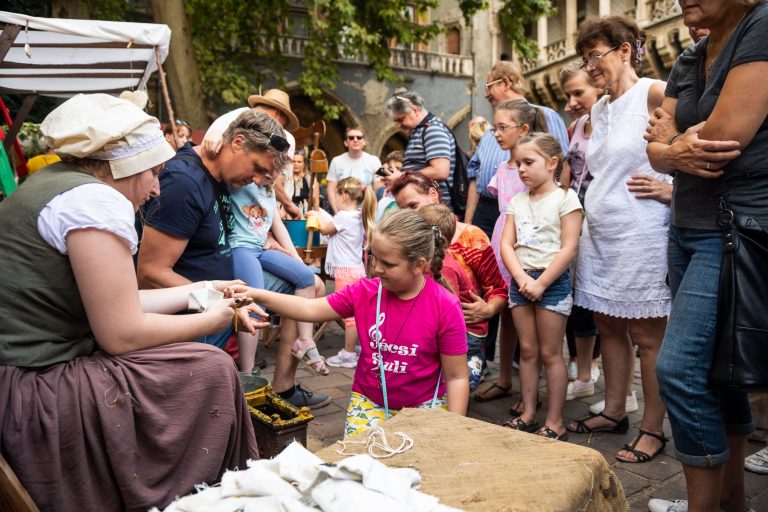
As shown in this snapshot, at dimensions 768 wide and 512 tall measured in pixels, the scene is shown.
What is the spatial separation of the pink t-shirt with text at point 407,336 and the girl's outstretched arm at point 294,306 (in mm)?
51

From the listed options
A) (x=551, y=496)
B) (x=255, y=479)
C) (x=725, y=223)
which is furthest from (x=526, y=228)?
(x=255, y=479)

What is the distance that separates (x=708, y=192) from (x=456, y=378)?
126 cm

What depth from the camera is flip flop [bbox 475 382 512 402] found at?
4180mm

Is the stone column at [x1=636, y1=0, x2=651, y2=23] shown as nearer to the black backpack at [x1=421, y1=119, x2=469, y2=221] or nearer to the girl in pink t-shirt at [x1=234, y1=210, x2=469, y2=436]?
the black backpack at [x1=421, y1=119, x2=469, y2=221]

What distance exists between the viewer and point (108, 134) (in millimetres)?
1977

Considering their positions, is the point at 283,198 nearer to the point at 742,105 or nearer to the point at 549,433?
the point at 549,433

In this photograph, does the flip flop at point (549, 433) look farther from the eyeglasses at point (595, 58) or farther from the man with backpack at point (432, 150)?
the man with backpack at point (432, 150)

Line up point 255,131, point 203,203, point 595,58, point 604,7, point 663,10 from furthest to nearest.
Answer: point 604,7 → point 663,10 → point 595,58 → point 255,131 → point 203,203

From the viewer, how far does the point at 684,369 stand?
7.16 ft

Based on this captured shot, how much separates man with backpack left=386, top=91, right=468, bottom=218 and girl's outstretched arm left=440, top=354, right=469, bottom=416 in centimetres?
241

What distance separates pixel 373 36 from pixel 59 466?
12110mm

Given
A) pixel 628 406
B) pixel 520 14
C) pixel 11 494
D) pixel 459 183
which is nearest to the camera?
pixel 11 494

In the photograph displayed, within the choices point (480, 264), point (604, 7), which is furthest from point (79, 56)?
point (604, 7)

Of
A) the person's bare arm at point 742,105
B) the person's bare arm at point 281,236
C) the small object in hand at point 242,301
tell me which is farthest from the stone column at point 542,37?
the small object in hand at point 242,301
